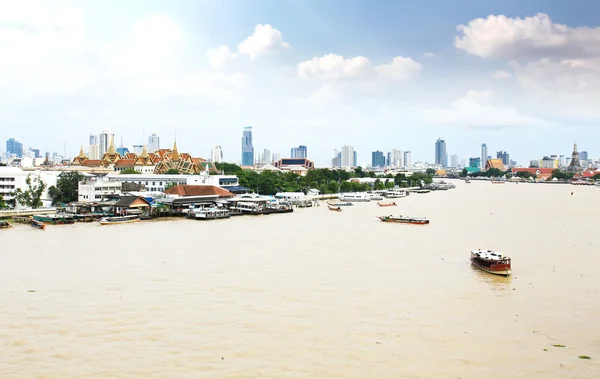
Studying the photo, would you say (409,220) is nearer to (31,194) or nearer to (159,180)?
(159,180)

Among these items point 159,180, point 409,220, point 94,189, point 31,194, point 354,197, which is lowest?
point 409,220

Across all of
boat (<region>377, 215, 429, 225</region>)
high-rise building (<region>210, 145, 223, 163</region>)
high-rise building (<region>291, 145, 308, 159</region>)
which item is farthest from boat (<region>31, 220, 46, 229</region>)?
high-rise building (<region>291, 145, 308, 159</region>)

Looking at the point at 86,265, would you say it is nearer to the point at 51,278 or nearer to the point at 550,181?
the point at 51,278

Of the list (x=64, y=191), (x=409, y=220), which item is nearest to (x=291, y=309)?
(x=409, y=220)

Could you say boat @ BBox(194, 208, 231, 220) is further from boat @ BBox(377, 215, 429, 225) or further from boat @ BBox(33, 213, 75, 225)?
boat @ BBox(377, 215, 429, 225)

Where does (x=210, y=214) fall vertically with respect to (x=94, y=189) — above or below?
below

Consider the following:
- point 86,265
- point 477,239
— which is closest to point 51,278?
point 86,265
